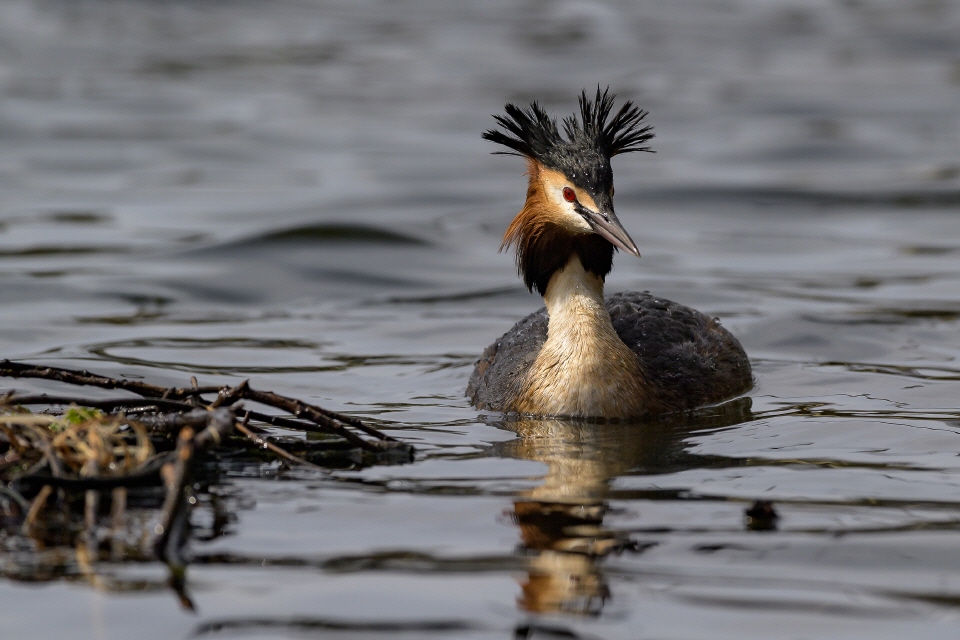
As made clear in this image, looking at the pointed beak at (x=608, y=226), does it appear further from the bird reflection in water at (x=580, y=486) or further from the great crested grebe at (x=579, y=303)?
the bird reflection in water at (x=580, y=486)

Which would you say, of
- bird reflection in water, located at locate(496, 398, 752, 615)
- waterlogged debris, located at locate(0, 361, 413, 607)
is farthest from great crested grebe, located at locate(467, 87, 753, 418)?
waterlogged debris, located at locate(0, 361, 413, 607)

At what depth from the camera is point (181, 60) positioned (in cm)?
2608

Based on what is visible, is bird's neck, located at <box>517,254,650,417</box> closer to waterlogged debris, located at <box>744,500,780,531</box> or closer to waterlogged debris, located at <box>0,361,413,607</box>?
waterlogged debris, located at <box>0,361,413,607</box>

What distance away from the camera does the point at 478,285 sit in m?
13.6

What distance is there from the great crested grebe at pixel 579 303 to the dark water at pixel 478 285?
0.77ft

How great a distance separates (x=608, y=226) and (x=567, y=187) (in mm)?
427

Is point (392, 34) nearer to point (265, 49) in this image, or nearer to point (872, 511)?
point (265, 49)

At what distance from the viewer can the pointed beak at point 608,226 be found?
781 centimetres

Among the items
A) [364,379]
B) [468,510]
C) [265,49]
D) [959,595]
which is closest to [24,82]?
[265,49]

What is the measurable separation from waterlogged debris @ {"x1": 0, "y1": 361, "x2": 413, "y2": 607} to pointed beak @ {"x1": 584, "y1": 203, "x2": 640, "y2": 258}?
194 centimetres

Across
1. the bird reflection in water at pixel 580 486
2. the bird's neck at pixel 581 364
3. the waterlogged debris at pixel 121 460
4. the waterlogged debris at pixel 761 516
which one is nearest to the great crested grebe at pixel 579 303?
the bird's neck at pixel 581 364

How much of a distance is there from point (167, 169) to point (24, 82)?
6.54 meters

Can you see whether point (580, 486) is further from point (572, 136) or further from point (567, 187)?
point (572, 136)

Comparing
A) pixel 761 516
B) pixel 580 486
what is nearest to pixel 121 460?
pixel 580 486
